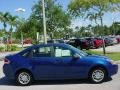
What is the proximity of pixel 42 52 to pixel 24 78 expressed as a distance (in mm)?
1159

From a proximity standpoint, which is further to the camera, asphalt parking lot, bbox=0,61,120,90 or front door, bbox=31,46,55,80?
front door, bbox=31,46,55,80

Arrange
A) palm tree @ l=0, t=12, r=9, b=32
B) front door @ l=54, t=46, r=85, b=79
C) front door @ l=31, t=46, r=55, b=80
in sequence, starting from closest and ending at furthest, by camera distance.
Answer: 1. front door @ l=54, t=46, r=85, b=79
2. front door @ l=31, t=46, r=55, b=80
3. palm tree @ l=0, t=12, r=9, b=32

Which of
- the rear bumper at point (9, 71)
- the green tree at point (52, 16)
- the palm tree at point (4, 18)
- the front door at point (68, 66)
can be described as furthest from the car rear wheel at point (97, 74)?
Answer: the palm tree at point (4, 18)

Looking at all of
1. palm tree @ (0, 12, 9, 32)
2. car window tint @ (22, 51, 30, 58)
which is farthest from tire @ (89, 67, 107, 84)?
palm tree @ (0, 12, 9, 32)

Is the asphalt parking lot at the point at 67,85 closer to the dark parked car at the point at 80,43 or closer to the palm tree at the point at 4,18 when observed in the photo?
the dark parked car at the point at 80,43

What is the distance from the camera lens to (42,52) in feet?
46.2

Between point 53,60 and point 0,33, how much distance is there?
1991 inches

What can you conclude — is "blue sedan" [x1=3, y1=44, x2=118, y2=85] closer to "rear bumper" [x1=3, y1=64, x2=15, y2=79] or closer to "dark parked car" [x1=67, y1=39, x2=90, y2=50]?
"rear bumper" [x1=3, y1=64, x2=15, y2=79]

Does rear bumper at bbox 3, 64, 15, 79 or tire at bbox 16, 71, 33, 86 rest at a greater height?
rear bumper at bbox 3, 64, 15, 79

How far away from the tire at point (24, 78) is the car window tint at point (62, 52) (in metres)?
1.25

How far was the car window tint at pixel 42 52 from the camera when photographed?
14.0m

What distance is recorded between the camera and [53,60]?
13820mm

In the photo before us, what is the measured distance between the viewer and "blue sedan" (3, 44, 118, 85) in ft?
45.0

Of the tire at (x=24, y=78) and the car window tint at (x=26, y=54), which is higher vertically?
the car window tint at (x=26, y=54)
